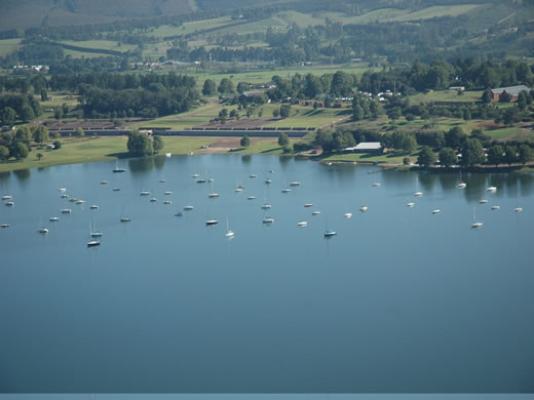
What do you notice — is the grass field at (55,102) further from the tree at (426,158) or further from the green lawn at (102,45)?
the green lawn at (102,45)

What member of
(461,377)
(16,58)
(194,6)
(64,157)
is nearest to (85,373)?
(461,377)

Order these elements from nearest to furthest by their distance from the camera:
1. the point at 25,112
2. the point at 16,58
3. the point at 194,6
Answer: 1. the point at 25,112
2. the point at 16,58
3. the point at 194,6

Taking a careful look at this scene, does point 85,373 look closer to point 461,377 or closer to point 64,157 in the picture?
point 461,377

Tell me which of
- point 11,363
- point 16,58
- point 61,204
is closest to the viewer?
point 11,363

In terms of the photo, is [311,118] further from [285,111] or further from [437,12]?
[437,12]

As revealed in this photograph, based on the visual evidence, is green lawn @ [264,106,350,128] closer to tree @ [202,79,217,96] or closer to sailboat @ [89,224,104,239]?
tree @ [202,79,217,96]

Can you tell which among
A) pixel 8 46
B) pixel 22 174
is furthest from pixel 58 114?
pixel 8 46
